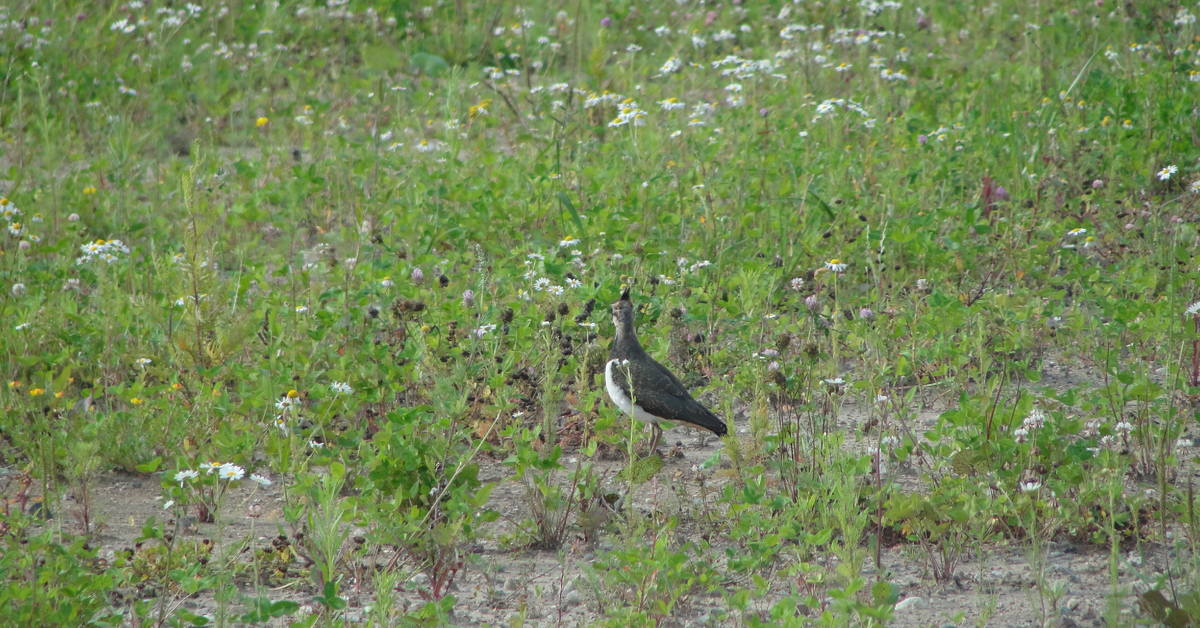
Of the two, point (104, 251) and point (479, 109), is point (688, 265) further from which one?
point (479, 109)

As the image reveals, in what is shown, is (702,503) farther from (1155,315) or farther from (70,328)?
(70,328)

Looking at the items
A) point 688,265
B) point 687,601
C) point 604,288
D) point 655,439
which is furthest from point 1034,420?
point 688,265

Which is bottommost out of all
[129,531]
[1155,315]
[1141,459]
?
[129,531]

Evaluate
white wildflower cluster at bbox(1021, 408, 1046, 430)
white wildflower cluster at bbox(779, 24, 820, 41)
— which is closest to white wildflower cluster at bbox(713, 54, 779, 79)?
white wildflower cluster at bbox(779, 24, 820, 41)

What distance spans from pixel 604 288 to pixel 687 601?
6.71 feet

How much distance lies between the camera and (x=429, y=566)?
3.52 metres

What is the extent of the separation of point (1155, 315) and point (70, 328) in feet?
16.5

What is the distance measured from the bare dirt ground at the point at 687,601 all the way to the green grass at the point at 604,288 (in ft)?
0.24

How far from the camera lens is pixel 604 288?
5.09 m

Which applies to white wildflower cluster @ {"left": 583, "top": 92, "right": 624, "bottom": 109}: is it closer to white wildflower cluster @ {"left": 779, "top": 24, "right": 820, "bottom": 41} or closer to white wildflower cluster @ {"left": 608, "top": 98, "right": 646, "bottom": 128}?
white wildflower cluster @ {"left": 608, "top": 98, "right": 646, "bottom": 128}

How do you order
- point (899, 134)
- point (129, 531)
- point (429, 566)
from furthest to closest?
1. point (899, 134)
2. point (129, 531)
3. point (429, 566)

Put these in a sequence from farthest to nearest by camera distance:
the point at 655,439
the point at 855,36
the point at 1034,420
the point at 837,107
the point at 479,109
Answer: the point at 855,36, the point at 479,109, the point at 837,107, the point at 655,439, the point at 1034,420

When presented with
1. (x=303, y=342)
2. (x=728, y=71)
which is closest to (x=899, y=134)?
(x=728, y=71)

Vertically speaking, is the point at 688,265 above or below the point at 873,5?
below
